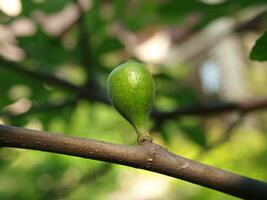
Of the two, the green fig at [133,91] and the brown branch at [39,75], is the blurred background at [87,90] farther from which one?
the green fig at [133,91]

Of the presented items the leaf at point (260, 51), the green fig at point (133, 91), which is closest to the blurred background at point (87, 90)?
the leaf at point (260, 51)

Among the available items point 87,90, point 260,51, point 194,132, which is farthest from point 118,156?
point 194,132

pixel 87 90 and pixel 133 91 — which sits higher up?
pixel 133 91

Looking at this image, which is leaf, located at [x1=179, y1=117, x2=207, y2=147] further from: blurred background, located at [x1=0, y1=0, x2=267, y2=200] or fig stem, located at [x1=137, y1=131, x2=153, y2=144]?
fig stem, located at [x1=137, y1=131, x2=153, y2=144]

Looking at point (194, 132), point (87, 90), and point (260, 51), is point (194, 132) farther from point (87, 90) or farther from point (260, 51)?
point (260, 51)

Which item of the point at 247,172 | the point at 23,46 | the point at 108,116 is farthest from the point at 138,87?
the point at 247,172

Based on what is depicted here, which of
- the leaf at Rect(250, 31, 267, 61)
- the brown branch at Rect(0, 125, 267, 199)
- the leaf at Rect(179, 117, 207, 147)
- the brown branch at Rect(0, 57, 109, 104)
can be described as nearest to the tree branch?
the brown branch at Rect(0, 57, 109, 104)
